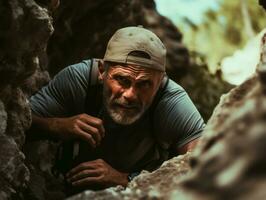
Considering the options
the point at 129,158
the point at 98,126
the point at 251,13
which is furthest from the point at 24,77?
the point at 251,13

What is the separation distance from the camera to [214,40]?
15.7 metres

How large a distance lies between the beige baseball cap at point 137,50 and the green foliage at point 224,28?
10.1m

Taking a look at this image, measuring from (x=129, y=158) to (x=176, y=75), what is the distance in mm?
6038

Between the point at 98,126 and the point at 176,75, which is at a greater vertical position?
the point at 98,126

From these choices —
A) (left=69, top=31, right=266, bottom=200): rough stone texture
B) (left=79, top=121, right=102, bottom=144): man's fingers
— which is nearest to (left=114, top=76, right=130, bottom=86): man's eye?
(left=79, top=121, right=102, bottom=144): man's fingers

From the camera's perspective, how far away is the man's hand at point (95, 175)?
440 cm

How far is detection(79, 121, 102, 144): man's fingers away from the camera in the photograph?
4.41m

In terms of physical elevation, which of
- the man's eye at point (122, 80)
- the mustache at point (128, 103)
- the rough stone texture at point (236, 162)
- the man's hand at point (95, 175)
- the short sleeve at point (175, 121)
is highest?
the rough stone texture at point (236, 162)

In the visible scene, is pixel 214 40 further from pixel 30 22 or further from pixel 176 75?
pixel 30 22

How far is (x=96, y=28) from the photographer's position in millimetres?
7602

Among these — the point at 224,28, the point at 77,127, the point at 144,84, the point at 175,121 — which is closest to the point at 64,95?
the point at 77,127

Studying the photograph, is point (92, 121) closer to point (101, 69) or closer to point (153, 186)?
point (101, 69)

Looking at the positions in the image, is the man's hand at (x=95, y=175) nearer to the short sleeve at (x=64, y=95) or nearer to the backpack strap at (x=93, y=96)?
the backpack strap at (x=93, y=96)

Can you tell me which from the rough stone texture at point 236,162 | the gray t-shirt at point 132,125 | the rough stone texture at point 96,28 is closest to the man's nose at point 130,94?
the gray t-shirt at point 132,125
